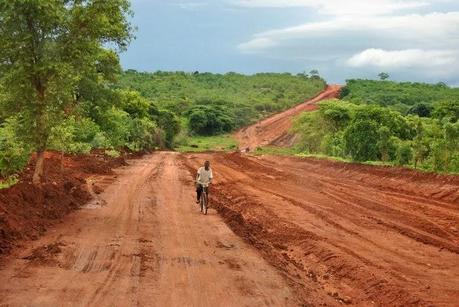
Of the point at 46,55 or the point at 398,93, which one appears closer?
the point at 46,55

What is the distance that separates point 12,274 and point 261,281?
4662 mm

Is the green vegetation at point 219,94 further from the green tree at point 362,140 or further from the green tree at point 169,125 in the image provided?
the green tree at point 362,140

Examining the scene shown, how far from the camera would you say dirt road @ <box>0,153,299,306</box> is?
10266 millimetres

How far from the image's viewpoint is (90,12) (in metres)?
18.5

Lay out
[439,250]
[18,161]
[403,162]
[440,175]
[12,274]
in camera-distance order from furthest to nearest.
Result: 1. [403,162]
2. [440,175]
3. [18,161]
4. [439,250]
5. [12,274]

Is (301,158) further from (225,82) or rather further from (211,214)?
(225,82)

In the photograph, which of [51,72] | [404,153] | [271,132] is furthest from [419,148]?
[271,132]

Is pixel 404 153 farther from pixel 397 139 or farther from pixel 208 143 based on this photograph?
pixel 208 143

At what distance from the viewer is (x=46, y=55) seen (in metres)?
18.3

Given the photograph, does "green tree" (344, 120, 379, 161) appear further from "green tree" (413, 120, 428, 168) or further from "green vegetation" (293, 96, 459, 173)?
"green tree" (413, 120, 428, 168)

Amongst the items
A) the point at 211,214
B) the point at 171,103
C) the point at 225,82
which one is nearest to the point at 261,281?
the point at 211,214

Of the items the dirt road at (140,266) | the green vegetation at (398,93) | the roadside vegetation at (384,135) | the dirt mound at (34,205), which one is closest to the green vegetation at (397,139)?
the roadside vegetation at (384,135)

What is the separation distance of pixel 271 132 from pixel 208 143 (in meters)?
10.4

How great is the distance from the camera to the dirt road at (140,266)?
33.7 feet
